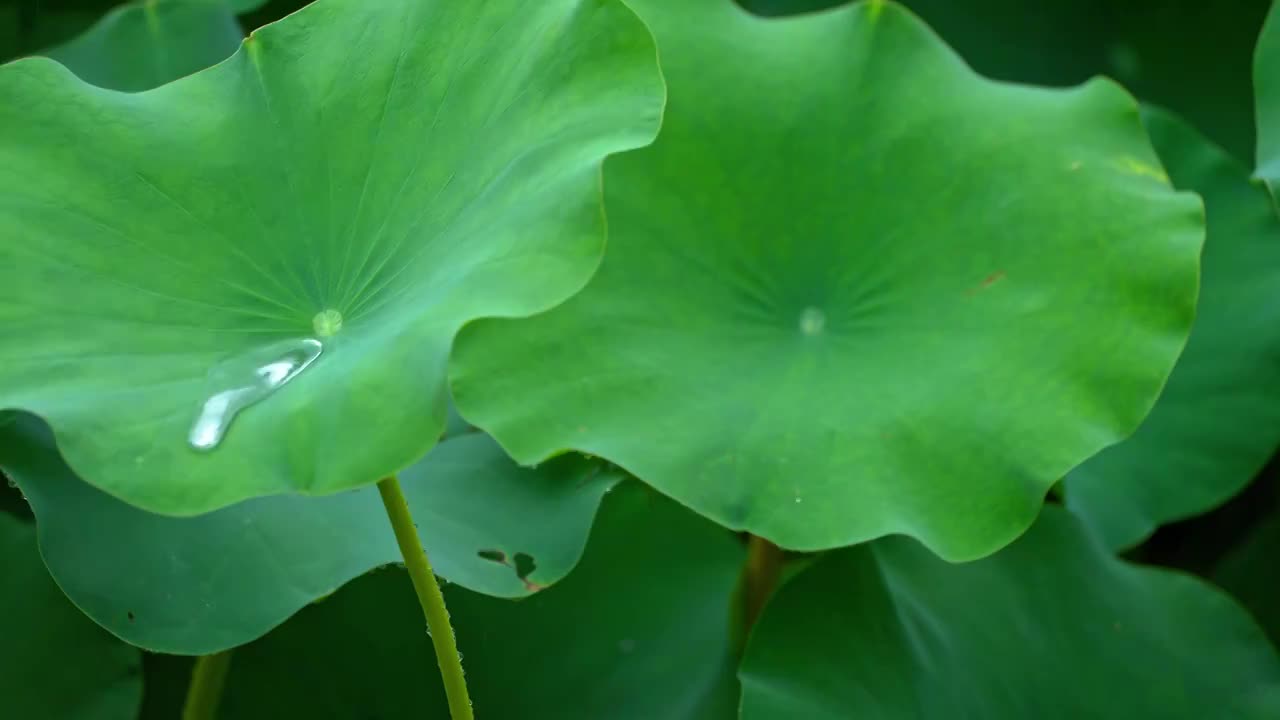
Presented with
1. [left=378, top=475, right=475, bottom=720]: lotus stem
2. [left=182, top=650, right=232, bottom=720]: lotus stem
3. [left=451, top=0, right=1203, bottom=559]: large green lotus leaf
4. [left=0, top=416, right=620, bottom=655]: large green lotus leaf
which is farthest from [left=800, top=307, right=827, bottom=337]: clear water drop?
[left=182, top=650, right=232, bottom=720]: lotus stem

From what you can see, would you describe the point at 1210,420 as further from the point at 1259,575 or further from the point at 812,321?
the point at 812,321

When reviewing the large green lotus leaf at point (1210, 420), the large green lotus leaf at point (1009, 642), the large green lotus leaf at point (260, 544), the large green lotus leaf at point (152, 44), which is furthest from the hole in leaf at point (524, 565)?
the large green lotus leaf at point (152, 44)

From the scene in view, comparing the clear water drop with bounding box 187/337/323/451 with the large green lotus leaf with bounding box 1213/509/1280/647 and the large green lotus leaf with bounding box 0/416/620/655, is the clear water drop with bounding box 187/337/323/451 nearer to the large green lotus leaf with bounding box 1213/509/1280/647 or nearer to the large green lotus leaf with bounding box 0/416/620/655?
the large green lotus leaf with bounding box 0/416/620/655

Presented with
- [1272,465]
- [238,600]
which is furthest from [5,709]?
[1272,465]

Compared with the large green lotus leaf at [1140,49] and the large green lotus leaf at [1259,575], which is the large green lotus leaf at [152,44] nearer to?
the large green lotus leaf at [1140,49]

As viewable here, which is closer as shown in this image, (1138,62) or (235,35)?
(235,35)

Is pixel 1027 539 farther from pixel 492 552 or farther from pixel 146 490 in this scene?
pixel 146 490

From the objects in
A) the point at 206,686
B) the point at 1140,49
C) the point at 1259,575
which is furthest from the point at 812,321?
the point at 1140,49
